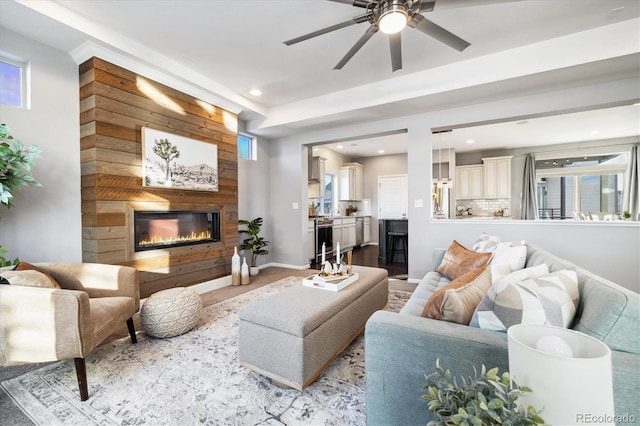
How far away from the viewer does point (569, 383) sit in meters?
0.61

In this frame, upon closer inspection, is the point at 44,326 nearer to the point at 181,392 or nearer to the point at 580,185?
the point at 181,392

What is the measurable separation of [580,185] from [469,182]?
107 inches

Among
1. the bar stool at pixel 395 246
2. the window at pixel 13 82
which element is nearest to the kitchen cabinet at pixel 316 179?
the bar stool at pixel 395 246

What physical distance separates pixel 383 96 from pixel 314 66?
1049 millimetres

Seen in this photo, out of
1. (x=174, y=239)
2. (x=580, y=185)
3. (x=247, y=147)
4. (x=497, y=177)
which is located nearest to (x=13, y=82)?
(x=174, y=239)

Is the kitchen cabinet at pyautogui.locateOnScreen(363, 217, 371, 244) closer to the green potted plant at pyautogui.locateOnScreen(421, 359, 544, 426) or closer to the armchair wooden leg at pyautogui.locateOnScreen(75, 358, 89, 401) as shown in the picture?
the armchair wooden leg at pyautogui.locateOnScreen(75, 358, 89, 401)

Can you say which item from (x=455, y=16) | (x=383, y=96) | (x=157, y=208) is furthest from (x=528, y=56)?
(x=157, y=208)

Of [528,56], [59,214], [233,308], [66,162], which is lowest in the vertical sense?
[233,308]

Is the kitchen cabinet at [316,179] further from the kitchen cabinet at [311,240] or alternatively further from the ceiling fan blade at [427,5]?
the ceiling fan blade at [427,5]

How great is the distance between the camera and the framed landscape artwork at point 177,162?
10.5 feet

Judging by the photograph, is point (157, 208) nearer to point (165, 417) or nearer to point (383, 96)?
point (165, 417)

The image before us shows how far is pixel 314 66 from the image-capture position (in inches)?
135

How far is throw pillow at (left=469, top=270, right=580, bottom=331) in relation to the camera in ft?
3.26

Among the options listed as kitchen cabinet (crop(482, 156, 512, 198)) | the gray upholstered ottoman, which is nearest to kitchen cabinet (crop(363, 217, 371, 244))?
kitchen cabinet (crop(482, 156, 512, 198))
